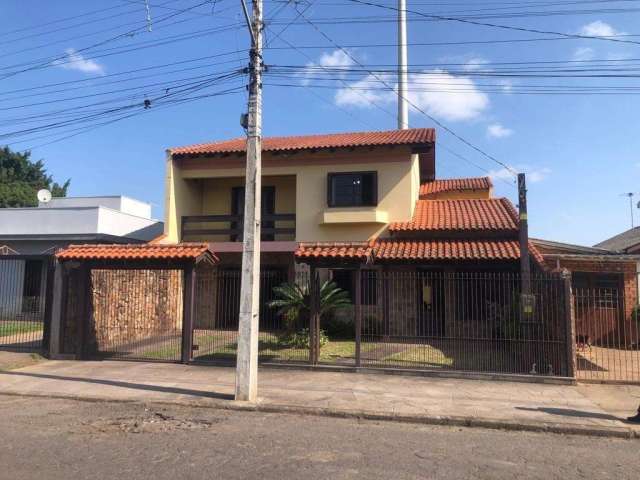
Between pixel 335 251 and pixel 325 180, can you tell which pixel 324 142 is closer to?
pixel 325 180

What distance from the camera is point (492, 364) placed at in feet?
37.6

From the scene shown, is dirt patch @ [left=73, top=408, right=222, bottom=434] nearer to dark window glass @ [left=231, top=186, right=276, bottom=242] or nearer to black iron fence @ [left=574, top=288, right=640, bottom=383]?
black iron fence @ [left=574, top=288, right=640, bottom=383]

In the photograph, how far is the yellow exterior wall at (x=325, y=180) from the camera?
17180 millimetres

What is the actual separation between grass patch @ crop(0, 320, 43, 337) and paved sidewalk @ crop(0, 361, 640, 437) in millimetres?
3733

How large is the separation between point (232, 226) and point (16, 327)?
760cm

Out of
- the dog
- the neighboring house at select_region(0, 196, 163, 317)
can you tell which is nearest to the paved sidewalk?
the dog

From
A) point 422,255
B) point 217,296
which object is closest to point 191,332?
point 217,296

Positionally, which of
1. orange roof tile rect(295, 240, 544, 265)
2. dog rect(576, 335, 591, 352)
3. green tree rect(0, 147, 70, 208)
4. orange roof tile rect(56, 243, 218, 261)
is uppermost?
green tree rect(0, 147, 70, 208)

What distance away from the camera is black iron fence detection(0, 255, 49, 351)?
13812 millimetres

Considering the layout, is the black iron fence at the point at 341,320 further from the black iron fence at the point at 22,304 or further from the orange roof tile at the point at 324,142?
the orange roof tile at the point at 324,142

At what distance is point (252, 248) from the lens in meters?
8.80

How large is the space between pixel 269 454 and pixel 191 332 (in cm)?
671

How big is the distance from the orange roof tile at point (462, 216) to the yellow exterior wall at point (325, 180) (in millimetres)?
653

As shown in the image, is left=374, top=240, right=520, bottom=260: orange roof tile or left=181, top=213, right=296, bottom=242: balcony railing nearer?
left=374, top=240, right=520, bottom=260: orange roof tile
